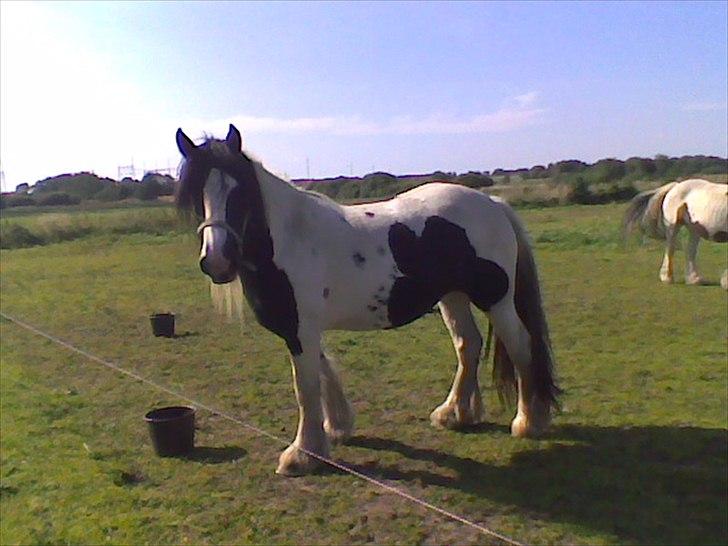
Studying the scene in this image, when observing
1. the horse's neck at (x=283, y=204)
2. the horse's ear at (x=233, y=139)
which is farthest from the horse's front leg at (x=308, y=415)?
the horse's ear at (x=233, y=139)

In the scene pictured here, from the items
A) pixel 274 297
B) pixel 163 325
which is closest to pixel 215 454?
pixel 274 297

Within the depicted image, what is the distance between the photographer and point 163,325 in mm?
9086

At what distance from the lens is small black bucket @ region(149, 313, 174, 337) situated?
9.06m

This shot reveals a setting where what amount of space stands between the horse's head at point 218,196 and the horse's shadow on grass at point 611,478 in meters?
1.72

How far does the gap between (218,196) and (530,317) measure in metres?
2.41

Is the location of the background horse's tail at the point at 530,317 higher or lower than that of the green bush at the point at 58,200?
lower

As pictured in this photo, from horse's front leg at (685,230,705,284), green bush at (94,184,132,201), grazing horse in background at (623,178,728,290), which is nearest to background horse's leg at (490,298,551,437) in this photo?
grazing horse in background at (623,178,728,290)

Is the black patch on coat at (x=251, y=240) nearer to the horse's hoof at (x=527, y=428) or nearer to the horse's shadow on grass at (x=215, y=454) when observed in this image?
the horse's shadow on grass at (x=215, y=454)

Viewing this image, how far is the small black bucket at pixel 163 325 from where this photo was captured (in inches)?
357

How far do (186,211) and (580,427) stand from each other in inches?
125

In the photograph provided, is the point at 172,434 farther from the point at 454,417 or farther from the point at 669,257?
the point at 669,257

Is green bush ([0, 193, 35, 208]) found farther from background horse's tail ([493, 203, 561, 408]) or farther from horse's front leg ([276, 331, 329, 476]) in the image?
background horse's tail ([493, 203, 561, 408])

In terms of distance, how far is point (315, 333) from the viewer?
4617 millimetres

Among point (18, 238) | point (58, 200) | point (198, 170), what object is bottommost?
point (18, 238)
